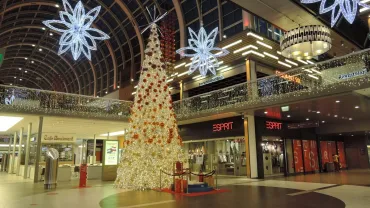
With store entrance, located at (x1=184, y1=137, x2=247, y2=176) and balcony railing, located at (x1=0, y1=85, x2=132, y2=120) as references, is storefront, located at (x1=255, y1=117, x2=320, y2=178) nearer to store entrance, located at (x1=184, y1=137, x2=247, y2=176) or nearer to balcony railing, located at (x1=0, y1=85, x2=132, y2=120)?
store entrance, located at (x1=184, y1=137, x2=247, y2=176)

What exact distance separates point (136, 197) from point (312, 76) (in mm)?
8808

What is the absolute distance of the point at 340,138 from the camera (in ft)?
70.7

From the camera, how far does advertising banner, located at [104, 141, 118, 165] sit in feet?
46.4

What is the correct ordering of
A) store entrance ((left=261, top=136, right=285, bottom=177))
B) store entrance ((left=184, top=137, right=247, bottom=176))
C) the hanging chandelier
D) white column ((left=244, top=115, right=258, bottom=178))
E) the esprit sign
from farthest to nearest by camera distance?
1. the esprit sign
2. store entrance ((left=184, top=137, right=247, bottom=176))
3. store entrance ((left=261, top=136, right=285, bottom=177))
4. white column ((left=244, top=115, right=258, bottom=178))
5. the hanging chandelier

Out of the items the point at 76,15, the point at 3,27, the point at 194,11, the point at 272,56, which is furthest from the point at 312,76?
the point at 3,27

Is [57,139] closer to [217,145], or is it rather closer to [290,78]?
[217,145]

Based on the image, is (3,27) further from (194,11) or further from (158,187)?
(158,187)

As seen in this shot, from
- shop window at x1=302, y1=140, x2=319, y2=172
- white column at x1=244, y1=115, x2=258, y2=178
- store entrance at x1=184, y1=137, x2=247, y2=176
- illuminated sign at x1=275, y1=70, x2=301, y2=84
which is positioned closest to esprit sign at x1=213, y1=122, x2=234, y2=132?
store entrance at x1=184, y1=137, x2=247, y2=176

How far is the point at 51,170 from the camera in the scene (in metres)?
11.1

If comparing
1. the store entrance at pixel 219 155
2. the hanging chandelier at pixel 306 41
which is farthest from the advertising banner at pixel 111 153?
the hanging chandelier at pixel 306 41

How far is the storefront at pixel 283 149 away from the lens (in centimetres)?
1467

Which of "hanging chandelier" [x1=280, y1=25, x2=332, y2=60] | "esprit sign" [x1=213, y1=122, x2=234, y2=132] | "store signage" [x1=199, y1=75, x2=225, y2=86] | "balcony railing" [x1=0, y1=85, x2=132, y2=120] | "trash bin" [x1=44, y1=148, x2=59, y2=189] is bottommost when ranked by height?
"trash bin" [x1=44, y1=148, x2=59, y2=189]

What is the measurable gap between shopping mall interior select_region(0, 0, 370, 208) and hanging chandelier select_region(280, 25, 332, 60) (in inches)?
1.4

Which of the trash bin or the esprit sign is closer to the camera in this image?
the trash bin
